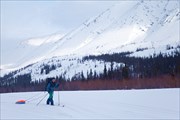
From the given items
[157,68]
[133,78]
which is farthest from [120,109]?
[157,68]

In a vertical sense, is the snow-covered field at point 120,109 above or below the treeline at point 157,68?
below

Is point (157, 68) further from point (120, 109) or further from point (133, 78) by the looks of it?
point (120, 109)

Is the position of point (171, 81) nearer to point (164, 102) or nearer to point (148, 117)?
point (164, 102)

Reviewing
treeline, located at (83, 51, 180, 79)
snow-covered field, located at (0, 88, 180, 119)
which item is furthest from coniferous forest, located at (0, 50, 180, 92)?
snow-covered field, located at (0, 88, 180, 119)

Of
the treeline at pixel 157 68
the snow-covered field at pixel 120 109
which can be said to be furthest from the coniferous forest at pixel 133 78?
the snow-covered field at pixel 120 109

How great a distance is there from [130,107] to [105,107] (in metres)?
1.29

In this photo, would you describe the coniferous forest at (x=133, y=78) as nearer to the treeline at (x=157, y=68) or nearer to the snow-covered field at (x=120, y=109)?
the treeline at (x=157, y=68)

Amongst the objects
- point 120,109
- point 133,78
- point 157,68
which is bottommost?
point 120,109

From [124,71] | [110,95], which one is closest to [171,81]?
[110,95]

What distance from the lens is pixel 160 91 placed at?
68.1ft

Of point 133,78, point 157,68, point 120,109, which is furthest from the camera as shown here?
point 157,68

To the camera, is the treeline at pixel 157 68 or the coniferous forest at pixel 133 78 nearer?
the coniferous forest at pixel 133 78

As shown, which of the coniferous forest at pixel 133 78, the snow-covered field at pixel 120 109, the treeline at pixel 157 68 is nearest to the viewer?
the snow-covered field at pixel 120 109

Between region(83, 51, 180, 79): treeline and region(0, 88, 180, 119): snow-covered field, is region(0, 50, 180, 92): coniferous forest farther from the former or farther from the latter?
region(0, 88, 180, 119): snow-covered field
